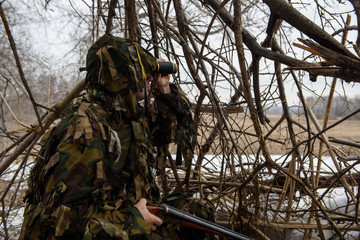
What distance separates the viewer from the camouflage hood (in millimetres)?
1459

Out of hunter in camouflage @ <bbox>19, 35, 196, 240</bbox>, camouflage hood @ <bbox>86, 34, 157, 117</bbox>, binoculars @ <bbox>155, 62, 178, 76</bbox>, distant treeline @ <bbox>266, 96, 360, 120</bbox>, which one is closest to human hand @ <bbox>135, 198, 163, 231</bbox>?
hunter in camouflage @ <bbox>19, 35, 196, 240</bbox>

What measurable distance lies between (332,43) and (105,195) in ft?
4.22

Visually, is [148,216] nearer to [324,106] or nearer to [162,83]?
[162,83]

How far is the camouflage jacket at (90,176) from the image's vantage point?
4.09 ft

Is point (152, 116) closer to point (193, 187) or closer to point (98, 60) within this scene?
point (98, 60)

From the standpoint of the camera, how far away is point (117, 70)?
1468mm

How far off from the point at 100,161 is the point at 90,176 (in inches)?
3.0

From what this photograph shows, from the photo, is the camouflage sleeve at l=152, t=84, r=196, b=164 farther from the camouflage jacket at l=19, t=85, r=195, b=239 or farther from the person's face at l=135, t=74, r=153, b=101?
the camouflage jacket at l=19, t=85, r=195, b=239

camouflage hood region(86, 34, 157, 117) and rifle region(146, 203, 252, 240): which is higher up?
camouflage hood region(86, 34, 157, 117)

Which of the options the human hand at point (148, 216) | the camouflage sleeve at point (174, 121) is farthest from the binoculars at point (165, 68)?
the human hand at point (148, 216)

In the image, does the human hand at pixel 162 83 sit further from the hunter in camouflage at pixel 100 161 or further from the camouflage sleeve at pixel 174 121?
the hunter in camouflage at pixel 100 161

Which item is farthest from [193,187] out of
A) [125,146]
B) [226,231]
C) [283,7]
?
[283,7]

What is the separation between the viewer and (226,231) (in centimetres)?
163

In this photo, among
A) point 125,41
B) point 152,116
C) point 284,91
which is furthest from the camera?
point 284,91
